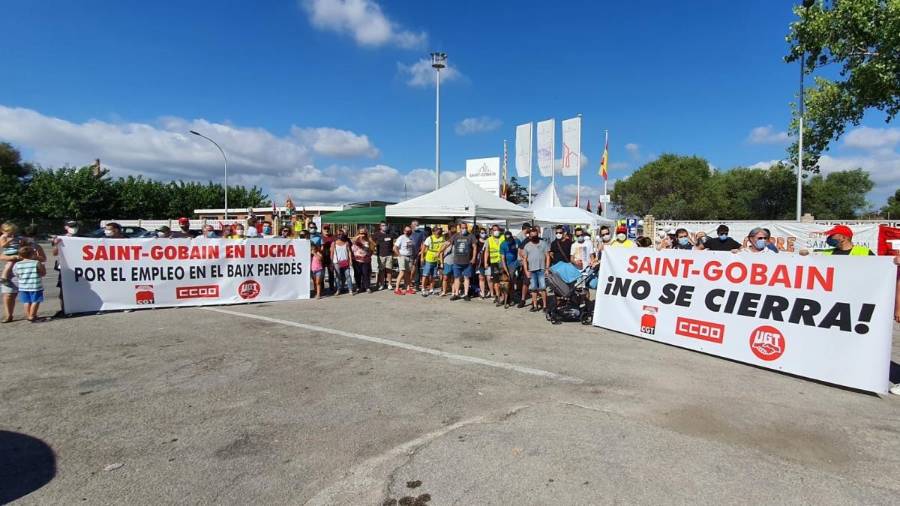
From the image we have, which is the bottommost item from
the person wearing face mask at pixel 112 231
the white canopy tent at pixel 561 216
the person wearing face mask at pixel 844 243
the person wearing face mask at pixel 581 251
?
the person wearing face mask at pixel 581 251

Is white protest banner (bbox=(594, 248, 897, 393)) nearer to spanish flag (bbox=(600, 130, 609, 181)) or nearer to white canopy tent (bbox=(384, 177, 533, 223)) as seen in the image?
white canopy tent (bbox=(384, 177, 533, 223))

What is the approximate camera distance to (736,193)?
2089 inches

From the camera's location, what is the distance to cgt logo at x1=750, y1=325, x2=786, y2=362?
5738 mm

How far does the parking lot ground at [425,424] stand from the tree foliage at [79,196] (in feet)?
160

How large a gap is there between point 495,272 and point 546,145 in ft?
74.6

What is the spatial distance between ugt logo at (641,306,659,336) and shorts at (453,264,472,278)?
4.61 m

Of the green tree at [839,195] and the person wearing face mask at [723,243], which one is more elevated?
the green tree at [839,195]

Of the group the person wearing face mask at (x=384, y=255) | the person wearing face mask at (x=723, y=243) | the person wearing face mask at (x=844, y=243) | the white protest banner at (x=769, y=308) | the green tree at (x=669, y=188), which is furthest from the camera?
the green tree at (x=669, y=188)

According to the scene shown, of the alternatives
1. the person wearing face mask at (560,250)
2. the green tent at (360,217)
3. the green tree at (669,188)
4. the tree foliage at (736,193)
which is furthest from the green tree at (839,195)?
the person wearing face mask at (560,250)

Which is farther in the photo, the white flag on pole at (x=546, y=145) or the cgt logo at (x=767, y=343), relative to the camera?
the white flag on pole at (x=546, y=145)

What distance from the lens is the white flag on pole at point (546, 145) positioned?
31.6 m

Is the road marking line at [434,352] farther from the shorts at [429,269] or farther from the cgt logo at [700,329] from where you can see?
the shorts at [429,269]

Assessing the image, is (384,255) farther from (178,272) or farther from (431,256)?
(178,272)

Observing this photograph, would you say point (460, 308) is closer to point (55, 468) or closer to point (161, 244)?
point (161, 244)
